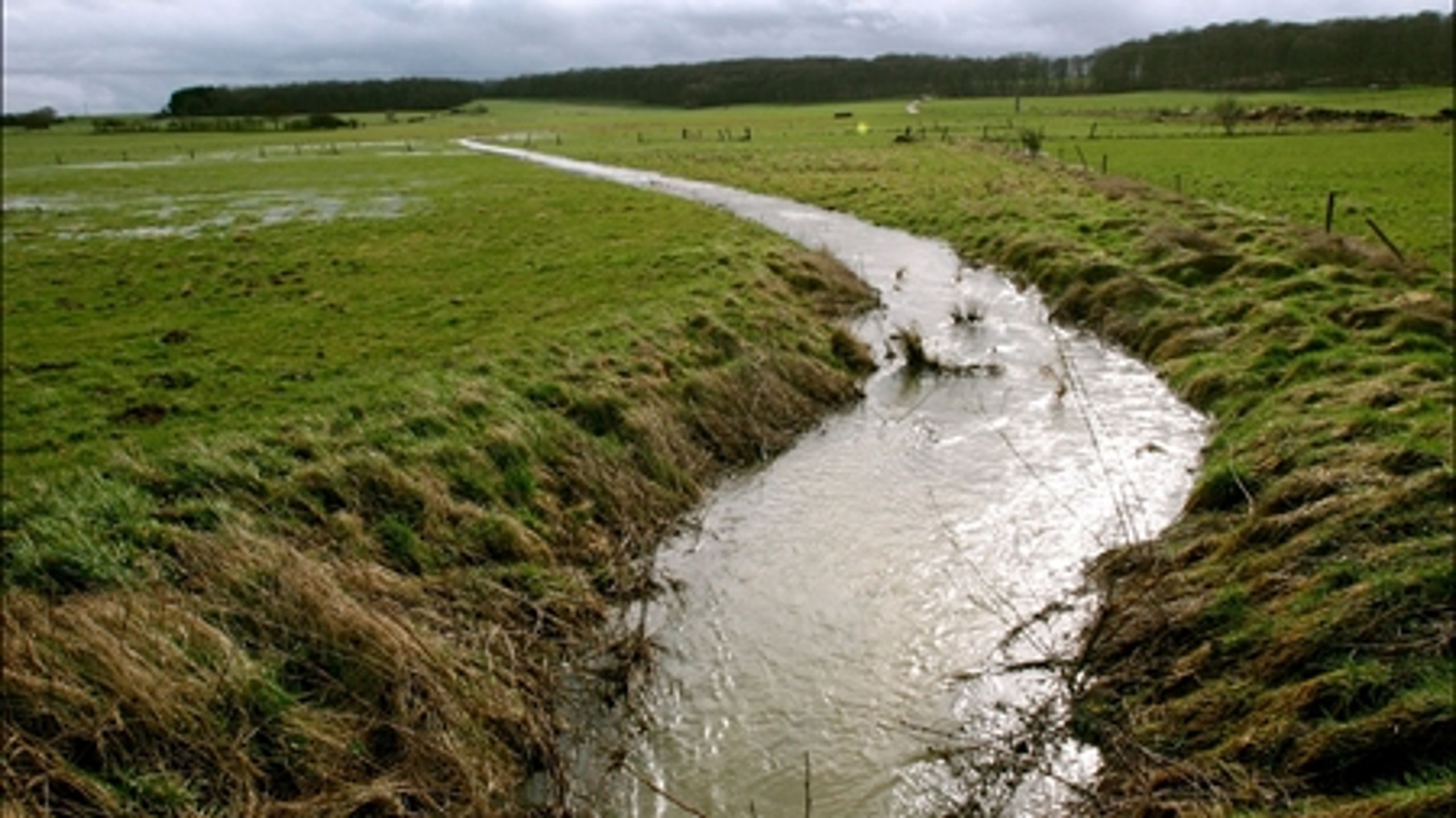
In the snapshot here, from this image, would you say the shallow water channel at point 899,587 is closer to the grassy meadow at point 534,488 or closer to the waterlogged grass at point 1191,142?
the grassy meadow at point 534,488

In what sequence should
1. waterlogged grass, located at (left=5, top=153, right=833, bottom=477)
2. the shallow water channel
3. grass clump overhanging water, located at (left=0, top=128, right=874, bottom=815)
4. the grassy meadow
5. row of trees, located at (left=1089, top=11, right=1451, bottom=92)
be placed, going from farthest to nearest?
row of trees, located at (left=1089, top=11, right=1451, bottom=92) → waterlogged grass, located at (left=5, top=153, right=833, bottom=477) → the shallow water channel → grass clump overhanging water, located at (left=0, top=128, right=874, bottom=815) → the grassy meadow

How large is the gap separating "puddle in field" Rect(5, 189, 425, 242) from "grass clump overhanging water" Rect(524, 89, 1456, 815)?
29.3m

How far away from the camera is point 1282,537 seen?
9.23 m

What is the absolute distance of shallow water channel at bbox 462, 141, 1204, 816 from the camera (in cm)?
782

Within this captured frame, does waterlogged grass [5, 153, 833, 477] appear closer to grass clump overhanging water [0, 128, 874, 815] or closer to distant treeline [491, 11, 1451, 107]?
grass clump overhanging water [0, 128, 874, 815]

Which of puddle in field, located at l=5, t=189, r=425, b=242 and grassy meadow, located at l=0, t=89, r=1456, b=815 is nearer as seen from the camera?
grassy meadow, located at l=0, t=89, r=1456, b=815

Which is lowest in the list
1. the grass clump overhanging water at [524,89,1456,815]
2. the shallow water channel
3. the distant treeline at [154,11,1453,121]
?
the shallow water channel

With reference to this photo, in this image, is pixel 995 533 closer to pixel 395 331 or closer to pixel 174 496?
pixel 174 496

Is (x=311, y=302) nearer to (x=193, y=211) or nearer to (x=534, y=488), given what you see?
(x=534, y=488)

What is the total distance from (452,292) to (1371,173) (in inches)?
1633

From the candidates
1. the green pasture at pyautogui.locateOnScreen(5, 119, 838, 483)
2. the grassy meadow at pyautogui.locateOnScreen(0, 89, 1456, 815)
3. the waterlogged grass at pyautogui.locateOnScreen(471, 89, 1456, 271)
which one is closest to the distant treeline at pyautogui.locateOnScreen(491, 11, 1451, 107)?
the waterlogged grass at pyautogui.locateOnScreen(471, 89, 1456, 271)

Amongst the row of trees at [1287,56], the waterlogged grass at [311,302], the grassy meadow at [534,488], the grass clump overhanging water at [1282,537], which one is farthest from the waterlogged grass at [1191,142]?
the waterlogged grass at [311,302]

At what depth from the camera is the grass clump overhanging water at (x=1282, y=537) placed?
21.4 ft

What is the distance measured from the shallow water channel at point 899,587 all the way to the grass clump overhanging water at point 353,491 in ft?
2.96
